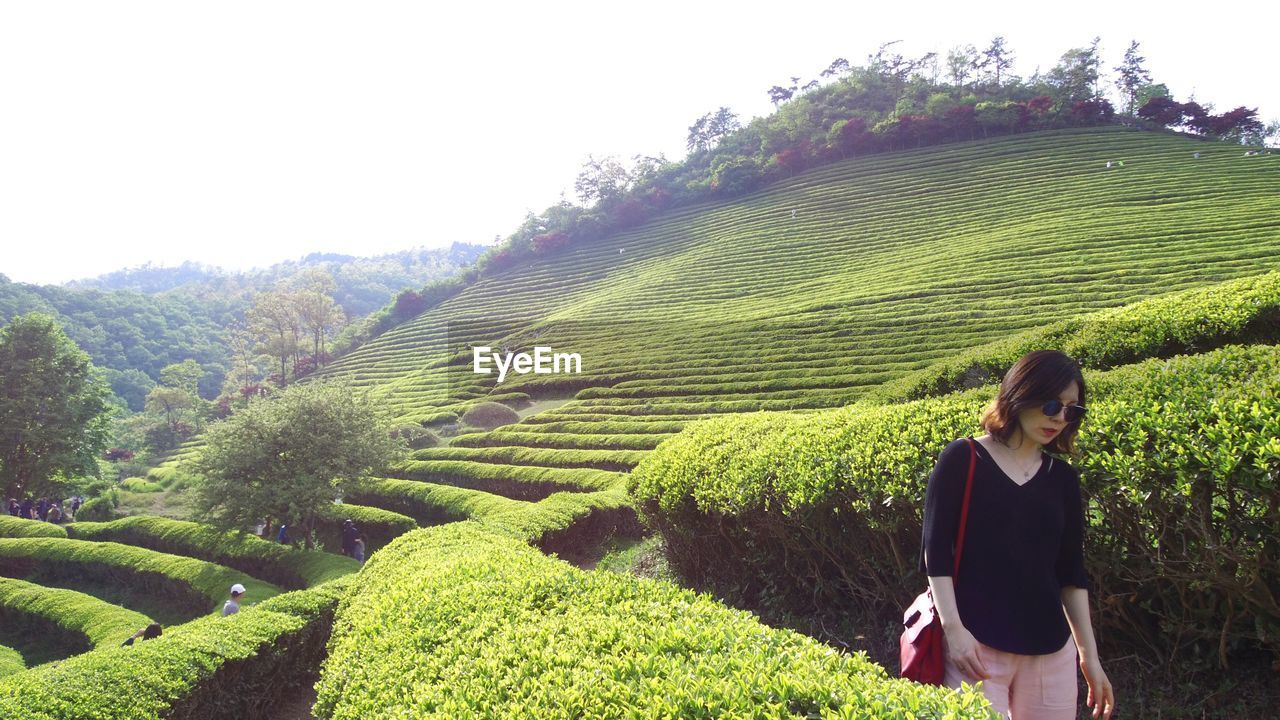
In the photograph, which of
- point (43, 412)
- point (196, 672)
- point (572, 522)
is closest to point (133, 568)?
point (196, 672)

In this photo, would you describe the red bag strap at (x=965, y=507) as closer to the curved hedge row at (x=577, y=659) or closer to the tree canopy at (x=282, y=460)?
the curved hedge row at (x=577, y=659)

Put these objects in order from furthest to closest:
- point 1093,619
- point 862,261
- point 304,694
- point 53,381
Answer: point 862,261 → point 53,381 → point 304,694 → point 1093,619

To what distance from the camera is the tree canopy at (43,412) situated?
24.1 meters

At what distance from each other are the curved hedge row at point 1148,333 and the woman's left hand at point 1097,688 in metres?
6.49

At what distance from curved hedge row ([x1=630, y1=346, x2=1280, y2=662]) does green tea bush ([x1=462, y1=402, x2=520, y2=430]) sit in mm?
26454

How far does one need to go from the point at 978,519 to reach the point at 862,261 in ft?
148

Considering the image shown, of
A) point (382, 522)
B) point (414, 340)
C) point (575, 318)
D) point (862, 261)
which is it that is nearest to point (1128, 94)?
point (862, 261)

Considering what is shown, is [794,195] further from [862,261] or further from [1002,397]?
[1002,397]

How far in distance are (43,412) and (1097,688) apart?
33728 mm

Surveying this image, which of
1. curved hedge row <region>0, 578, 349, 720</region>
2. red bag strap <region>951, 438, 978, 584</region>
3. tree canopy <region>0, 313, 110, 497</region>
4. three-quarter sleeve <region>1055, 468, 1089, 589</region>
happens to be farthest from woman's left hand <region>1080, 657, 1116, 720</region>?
tree canopy <region>0, 313, 110, 497</region>

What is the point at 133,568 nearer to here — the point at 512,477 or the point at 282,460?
the point at 282,460

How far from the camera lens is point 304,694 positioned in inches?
352

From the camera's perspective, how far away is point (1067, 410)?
2.50 m

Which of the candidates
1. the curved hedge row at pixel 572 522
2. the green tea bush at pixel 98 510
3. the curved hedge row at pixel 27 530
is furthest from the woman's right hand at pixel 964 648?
the green tea bush at pixel 98 510
